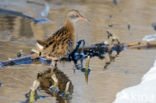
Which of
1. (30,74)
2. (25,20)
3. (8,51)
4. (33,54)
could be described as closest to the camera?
(30,74)

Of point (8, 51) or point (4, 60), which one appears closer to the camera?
point (4, 60)

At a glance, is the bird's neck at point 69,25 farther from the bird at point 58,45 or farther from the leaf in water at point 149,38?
the leaf in water at point 149,38

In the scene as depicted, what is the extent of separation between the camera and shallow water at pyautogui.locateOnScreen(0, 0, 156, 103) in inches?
263

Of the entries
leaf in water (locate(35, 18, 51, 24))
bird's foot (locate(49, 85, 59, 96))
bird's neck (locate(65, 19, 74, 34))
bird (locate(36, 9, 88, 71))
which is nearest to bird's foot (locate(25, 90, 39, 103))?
bird's foot (locate(49, 85, 59, 96))

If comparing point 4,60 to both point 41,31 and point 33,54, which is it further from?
point 41,31

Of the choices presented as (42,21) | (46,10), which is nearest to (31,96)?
(42,21)

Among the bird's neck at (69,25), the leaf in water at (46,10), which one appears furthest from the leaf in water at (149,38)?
the leaf in water at (46,10)

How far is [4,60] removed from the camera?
8023mm

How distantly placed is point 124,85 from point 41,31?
14.1ft

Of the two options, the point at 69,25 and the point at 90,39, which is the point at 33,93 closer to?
the point at 69,25

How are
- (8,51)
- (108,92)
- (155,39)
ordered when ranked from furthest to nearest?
(155,39), (8,51), (108,92)

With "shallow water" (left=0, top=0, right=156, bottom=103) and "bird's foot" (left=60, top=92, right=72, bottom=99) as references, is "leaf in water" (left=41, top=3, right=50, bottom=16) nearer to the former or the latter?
"shallow water" (left=0, top=0, right=156, bottom=103)

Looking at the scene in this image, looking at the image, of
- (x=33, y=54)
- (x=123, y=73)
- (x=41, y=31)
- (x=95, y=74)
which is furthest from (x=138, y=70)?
(x=41, y=31)

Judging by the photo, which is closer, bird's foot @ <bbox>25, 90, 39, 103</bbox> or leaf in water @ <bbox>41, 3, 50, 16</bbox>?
bird's foot @ <bbox>25, 90, 39, 103</bbox>
